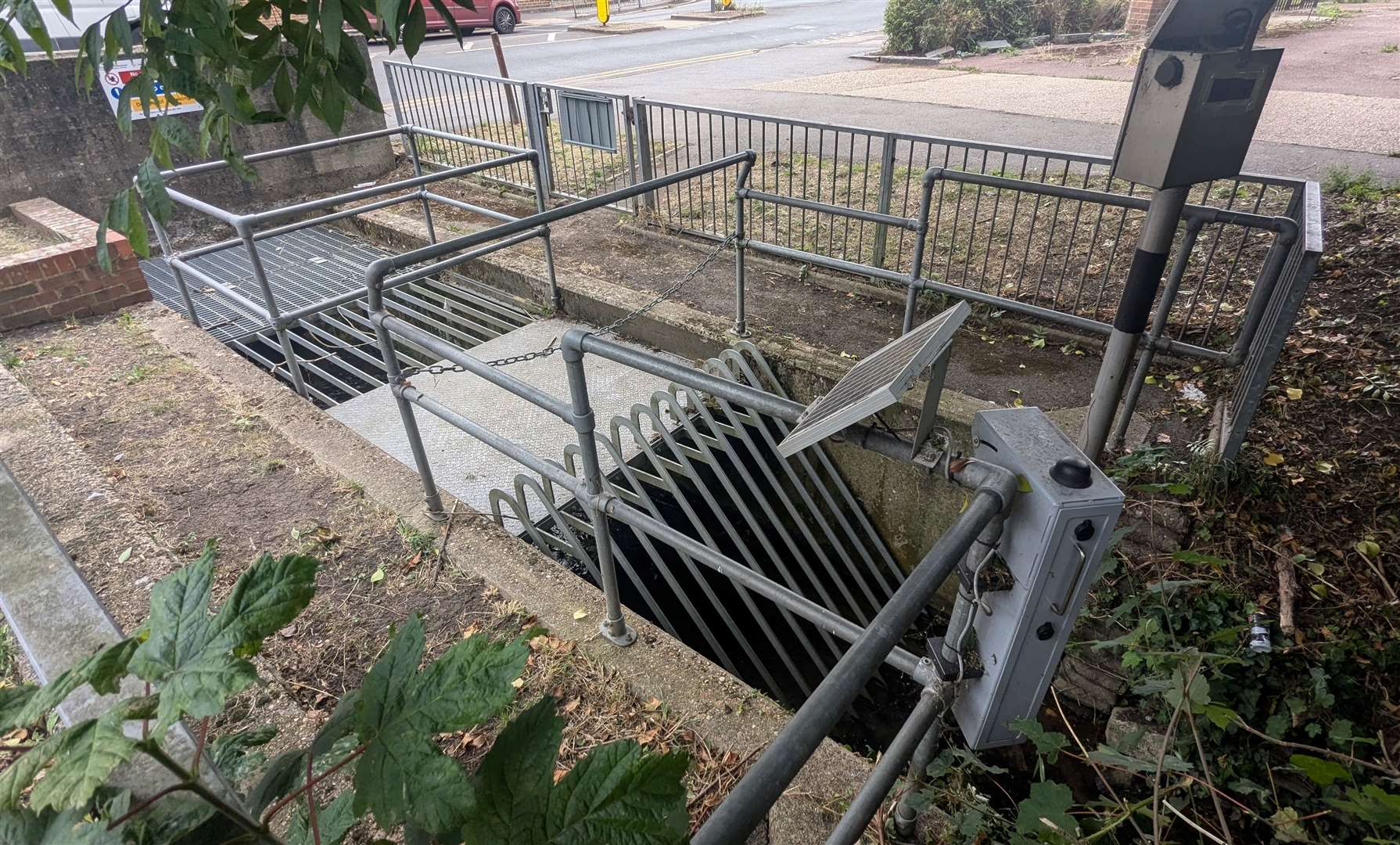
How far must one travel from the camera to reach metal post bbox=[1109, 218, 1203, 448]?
10.7ft

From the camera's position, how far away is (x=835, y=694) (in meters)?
0.98

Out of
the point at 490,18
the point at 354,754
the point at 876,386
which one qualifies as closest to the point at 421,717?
the point at 354,754

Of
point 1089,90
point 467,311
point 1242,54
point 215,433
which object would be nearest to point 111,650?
point 1242,54

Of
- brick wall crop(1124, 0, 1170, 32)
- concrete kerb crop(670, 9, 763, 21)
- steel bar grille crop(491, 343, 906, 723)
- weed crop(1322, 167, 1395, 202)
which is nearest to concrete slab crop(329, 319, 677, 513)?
steel bar grille crop(491, 343, 906, 723)

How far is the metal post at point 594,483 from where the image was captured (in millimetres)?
2047

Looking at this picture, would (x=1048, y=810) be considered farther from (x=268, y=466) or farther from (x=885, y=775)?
(x=268, y=466)

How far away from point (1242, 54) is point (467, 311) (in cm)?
502

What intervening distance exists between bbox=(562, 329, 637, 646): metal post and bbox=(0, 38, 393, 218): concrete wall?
210 inches

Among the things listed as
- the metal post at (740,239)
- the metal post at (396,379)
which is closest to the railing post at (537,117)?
the metal post at (740,239)

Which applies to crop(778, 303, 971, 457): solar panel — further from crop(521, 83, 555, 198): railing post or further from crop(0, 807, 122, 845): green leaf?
crop(521, 83, 555, 198): railing post

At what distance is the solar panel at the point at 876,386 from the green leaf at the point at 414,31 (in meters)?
1.02

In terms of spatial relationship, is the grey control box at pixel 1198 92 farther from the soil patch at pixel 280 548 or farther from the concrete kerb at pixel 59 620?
the concrete kerb at pixel 59 620

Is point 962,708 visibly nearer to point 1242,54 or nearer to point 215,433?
point 1242,54

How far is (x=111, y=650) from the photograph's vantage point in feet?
2.84
